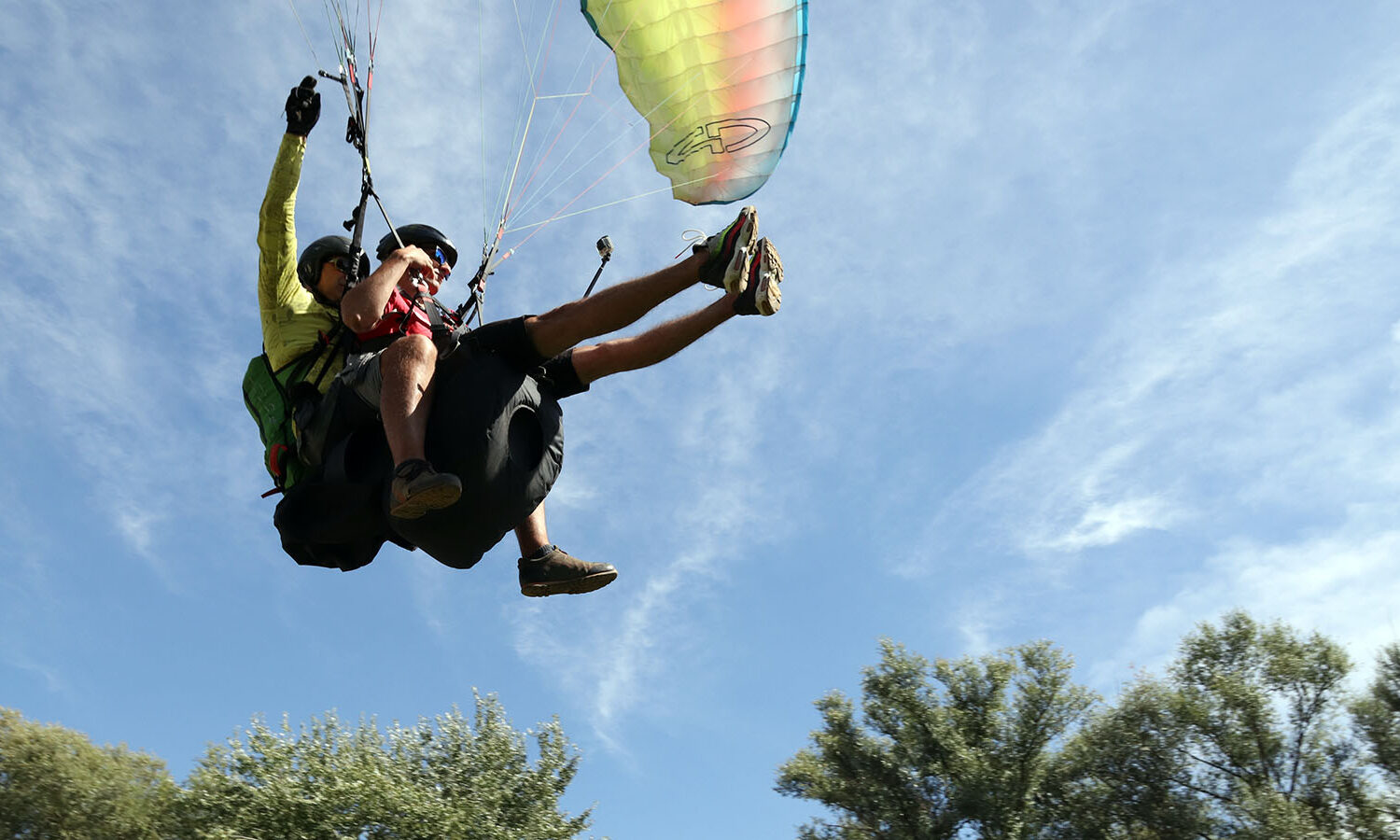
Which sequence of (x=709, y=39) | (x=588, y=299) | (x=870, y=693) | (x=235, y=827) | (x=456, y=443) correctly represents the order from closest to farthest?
(x=456, y=443), (x=588, y=299), (x=709, y=39), (x=235, y=827), (x=870, y=693)

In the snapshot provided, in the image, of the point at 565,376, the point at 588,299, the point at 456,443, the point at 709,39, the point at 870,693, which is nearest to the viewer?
the point at 456,443

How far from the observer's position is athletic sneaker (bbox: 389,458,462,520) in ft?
10.7

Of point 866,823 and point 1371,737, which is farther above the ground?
point 1371,737

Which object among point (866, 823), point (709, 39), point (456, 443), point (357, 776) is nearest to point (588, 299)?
point (456, 443)

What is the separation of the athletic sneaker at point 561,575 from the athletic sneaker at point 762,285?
3.98 feet

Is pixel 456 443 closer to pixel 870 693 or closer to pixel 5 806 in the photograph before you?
pixel 870 693

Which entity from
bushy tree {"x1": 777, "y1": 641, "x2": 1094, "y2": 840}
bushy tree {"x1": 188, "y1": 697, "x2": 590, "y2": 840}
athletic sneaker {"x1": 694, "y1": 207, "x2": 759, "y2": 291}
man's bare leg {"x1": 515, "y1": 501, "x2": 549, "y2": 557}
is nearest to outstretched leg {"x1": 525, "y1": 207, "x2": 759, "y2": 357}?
athletic sneaker {"x1": 694, "y1": 207, "x2": 759, "y2": 291}

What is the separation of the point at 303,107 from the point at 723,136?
2276 mm

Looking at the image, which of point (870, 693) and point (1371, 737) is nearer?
point (1371, 737)

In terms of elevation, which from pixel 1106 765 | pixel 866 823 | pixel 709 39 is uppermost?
pixel 1106 765

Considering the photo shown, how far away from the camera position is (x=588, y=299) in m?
3.65

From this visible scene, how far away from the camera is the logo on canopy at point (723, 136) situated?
5594mm

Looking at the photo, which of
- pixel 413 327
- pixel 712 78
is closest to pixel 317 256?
pixel 413 327

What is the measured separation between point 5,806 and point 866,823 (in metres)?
15.1
